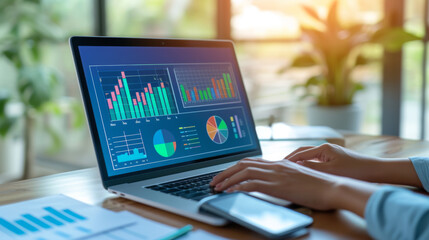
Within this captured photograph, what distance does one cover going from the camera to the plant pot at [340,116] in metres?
2.80

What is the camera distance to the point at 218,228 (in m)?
0.69

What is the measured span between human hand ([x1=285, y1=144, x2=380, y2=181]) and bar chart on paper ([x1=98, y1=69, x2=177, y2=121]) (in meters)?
0.29

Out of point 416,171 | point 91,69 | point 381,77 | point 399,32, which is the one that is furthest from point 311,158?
point 381,77

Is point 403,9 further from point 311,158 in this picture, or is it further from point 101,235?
point 101,235

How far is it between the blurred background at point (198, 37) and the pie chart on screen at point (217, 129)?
1.79 meters

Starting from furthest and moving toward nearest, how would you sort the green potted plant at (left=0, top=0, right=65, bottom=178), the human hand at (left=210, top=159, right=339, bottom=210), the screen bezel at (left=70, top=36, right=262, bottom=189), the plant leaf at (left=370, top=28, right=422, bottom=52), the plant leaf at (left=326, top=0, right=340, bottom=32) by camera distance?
the green potted plant at (left=0, top=0, right=65, bottom=178)
the plant leaf at (left=326, top=0, right=340, bottom=32)
the plant leaf at (left=370, top=28, right=422, bottom=52)
the screen bezel at (left=70, top=36, right=262, bottom=189)
the human hand at (left=210, top=159, right=339, bottom=210)

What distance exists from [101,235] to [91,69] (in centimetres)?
37

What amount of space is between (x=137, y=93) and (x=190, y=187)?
9.0 inches

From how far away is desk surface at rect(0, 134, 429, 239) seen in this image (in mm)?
679

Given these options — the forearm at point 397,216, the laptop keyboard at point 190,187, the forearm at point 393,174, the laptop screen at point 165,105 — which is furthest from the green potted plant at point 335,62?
the forearm at point 397,216

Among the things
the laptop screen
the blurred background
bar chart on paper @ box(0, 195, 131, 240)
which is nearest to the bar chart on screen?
the laptop screen

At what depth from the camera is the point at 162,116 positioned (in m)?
0.98

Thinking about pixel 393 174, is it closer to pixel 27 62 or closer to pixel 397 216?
pixel 397 216

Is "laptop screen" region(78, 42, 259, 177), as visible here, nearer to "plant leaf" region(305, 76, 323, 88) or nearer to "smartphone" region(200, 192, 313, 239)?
"smartphone" region(200, 192, 313, 239)
